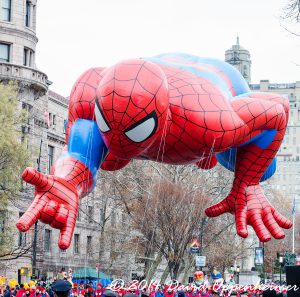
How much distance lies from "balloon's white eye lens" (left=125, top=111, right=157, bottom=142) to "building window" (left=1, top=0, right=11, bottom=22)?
3487cm

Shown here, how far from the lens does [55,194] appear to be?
12023 mm

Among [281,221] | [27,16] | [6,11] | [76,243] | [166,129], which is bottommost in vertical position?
[281,221]

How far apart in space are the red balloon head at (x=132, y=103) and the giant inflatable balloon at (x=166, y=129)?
0.04 ft

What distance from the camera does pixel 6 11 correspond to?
45500 millimetres

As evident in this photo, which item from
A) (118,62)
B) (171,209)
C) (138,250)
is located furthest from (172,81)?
(138,250)

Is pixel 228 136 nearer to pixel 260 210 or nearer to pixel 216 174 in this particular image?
pixel 260 210

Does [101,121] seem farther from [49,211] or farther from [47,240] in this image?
[47,240]

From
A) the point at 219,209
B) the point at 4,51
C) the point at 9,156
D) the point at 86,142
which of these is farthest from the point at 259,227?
the point at 4,51

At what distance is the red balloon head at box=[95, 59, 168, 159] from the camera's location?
1152 cm

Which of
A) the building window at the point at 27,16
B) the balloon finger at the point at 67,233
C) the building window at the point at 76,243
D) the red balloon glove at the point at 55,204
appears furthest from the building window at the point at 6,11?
the balloon finger at the point at 67,233

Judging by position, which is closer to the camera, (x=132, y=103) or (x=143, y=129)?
(x=132, y=103)

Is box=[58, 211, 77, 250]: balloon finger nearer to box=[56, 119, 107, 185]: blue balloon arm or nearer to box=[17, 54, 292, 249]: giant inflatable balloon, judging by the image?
box=[17, 54, 292, 249]: giant inflatable balloon

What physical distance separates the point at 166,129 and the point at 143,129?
58 cm

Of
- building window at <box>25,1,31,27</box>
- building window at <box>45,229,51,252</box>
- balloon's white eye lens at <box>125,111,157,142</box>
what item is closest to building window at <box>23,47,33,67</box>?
building window at <box>25,1,31,27</box>
